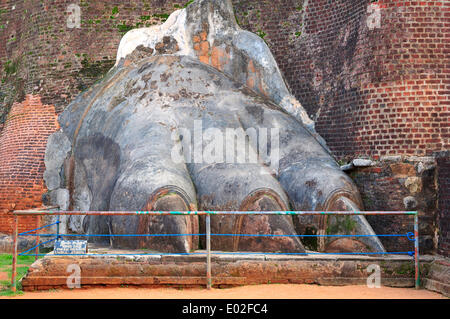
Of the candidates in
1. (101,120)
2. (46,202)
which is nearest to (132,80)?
(101,120)

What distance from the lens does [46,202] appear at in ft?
40.0

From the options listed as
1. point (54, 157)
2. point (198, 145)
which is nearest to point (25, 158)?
point (54, 157)

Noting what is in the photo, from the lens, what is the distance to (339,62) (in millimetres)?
11086

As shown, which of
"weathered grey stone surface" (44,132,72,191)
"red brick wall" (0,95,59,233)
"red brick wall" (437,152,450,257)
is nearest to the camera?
"red brick wall" (437,152,450,257)

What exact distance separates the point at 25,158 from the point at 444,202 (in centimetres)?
956

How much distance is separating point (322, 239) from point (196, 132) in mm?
3049

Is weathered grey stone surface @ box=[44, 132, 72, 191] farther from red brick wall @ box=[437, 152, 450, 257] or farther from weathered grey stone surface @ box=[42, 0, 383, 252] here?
red brick wall @ box=[437, 152, 450, 257]

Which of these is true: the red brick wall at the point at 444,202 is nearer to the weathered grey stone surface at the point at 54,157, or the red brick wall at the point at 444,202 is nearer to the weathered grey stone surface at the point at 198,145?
the weathered grey stone surface at the point at 198,145

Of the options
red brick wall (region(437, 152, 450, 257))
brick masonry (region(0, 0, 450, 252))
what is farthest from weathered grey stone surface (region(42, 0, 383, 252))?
red brick wall (region(437, 152, 450, 257))

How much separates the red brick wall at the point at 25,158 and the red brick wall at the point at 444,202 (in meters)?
8.81

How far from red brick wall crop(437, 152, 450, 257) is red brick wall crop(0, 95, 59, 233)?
8.81 meters

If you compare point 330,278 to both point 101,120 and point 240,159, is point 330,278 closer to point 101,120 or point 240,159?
point 240,159

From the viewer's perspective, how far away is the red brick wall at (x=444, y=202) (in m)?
8.62

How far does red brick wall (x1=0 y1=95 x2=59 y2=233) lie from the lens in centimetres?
1327
